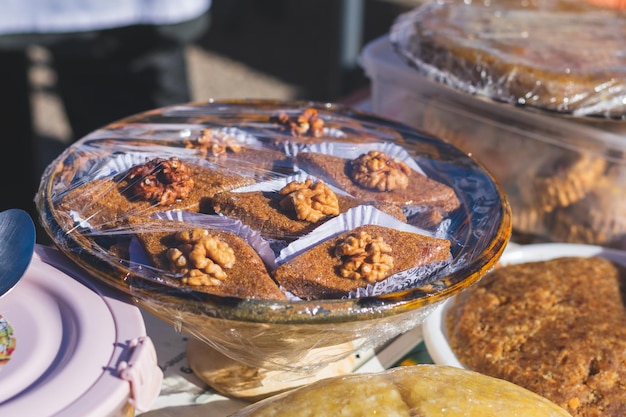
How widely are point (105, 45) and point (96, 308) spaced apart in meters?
1.68

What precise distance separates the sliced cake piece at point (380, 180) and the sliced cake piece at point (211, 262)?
8.3 inches

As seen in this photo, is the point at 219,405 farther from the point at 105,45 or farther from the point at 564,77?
the point at 105,45

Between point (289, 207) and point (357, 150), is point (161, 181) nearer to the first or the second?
point (289, 207)

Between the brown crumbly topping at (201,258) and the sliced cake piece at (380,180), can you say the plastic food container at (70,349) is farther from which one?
the sliced cake piece at (380,180)

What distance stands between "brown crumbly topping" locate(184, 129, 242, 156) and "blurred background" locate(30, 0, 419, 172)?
276 cm

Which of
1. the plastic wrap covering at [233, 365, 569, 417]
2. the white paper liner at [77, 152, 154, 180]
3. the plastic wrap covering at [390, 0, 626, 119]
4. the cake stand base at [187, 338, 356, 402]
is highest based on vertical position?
the plastic wrap covering at [390, 0, 626, 119]

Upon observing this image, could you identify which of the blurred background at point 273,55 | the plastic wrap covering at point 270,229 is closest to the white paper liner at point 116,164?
the plastic wrap covering at point 270,229

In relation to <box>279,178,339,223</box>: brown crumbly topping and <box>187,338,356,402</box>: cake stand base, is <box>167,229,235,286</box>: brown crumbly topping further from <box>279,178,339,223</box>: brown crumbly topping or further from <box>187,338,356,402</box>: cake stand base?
<box>187,338,356,402</box>: cake stand base

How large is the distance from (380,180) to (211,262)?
0.31m

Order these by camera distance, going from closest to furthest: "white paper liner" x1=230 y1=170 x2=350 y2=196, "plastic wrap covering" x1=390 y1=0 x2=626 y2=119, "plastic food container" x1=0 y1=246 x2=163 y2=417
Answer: "plastic food container" x1=0 y1=246 x2=163 y2=417 → "white paper liner" x1=230 y1=170 x2=350 y2=196 → "plastic wrap covering" x1=390 y1=0 x2=626 y2=119

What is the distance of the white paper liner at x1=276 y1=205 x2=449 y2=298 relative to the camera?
794 millimetres

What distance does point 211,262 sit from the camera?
2.58 ft

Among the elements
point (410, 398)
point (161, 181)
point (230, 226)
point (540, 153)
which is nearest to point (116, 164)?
point (161, 181)

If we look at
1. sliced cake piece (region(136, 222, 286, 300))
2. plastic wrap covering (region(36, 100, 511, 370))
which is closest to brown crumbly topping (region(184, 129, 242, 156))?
plastic wrap covering (region(36, 100, 511, 370))
